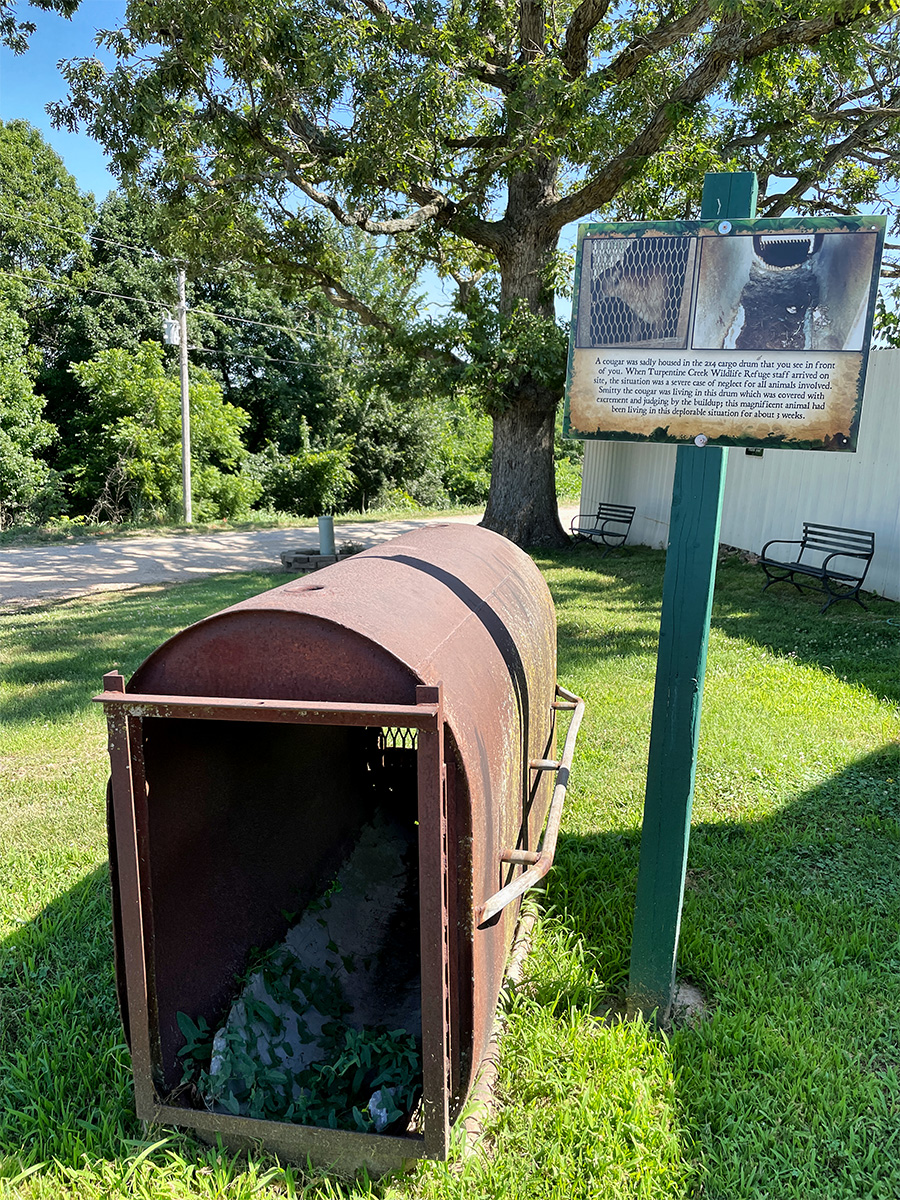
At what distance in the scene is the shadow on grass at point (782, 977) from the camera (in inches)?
95.0

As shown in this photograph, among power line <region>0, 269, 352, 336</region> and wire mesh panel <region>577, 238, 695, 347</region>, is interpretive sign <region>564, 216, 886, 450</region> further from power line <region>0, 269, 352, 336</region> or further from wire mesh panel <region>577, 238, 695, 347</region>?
power line <region>0, 269, 352, 336</region>

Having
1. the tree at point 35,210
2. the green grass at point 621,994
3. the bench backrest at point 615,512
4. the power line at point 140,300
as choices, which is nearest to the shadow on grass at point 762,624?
the green grass at point 621,994

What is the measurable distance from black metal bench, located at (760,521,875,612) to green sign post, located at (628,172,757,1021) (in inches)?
279

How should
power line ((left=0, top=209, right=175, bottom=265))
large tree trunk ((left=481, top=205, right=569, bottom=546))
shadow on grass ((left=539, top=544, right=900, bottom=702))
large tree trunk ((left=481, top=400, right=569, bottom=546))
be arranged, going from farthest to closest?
power line ((left=0, top=209, right=175, bottom=265)), large tree trunk ((left=481, top=400, right=569, bottom=546)), large tree trunk ((left=481, top=205, right=569, bottom=546)), shadow on grass ((left=539, top=544, right=900, bottom=702))

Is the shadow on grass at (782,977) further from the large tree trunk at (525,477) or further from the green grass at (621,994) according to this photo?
the large tree trunk at (525,477)

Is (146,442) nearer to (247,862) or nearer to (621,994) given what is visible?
(247,862)

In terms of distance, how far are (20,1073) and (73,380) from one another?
28.5m

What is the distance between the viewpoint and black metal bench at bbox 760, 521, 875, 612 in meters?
9.49

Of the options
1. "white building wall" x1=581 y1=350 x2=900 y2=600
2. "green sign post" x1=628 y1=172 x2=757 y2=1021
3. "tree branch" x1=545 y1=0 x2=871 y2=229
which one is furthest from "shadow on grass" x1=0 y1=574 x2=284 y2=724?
"tree branch" x1=545 y1=0 x2=871 y2=229

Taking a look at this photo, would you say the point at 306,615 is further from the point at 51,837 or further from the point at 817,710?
the point at 817,710

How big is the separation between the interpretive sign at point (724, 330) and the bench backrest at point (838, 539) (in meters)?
7.79

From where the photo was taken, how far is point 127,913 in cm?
222

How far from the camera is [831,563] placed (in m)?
10.9

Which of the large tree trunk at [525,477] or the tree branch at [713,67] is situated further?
the large tree trunk at [525,477]
